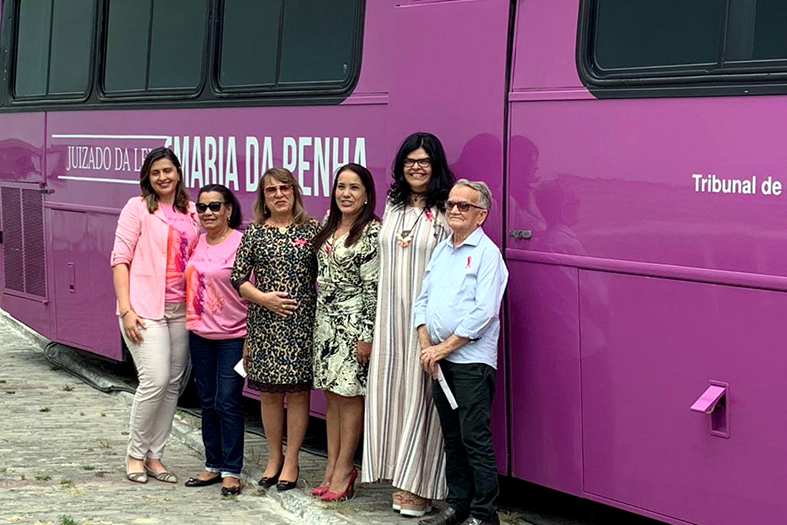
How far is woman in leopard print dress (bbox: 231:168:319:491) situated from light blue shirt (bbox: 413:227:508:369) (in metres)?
0.90

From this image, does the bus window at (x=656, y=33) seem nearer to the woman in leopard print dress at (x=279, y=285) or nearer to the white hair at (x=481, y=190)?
the white hair at (x=481, y=190)

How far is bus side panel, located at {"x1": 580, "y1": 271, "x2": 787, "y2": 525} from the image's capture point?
544 cm

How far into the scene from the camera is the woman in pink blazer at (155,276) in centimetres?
738

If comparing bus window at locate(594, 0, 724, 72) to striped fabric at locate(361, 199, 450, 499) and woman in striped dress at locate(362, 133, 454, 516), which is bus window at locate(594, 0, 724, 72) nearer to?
woman in striped dress at locate(362, 133, 454, 516)

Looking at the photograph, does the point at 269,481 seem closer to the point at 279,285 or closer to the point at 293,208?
the point at 279,285

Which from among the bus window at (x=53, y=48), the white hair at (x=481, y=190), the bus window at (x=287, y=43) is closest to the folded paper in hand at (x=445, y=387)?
the white hair at (x=481, y=190)

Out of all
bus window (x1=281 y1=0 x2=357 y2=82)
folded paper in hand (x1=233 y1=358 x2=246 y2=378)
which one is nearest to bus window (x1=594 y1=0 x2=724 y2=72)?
bus window (x1=281 y1=0 x2=357 y2=82)

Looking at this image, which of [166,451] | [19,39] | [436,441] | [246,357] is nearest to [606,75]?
[436,441]

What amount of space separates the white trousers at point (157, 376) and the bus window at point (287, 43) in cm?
160

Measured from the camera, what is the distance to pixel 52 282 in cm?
1109

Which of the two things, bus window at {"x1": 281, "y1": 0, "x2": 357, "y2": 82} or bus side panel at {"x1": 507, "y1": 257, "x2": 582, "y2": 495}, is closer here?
bus side panel at {"x1": 507, "y1": 257, "x2": 582, "y2": 495}

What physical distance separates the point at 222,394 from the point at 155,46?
11.0ft

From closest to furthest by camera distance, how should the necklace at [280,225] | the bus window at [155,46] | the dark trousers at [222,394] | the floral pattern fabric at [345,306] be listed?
the floral pattern fabric at [345,306] → the necklace at [280,225] → the dark trousers at [222,394] → the bus window at [155,46]

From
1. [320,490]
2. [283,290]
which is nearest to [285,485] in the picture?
[320,490]
